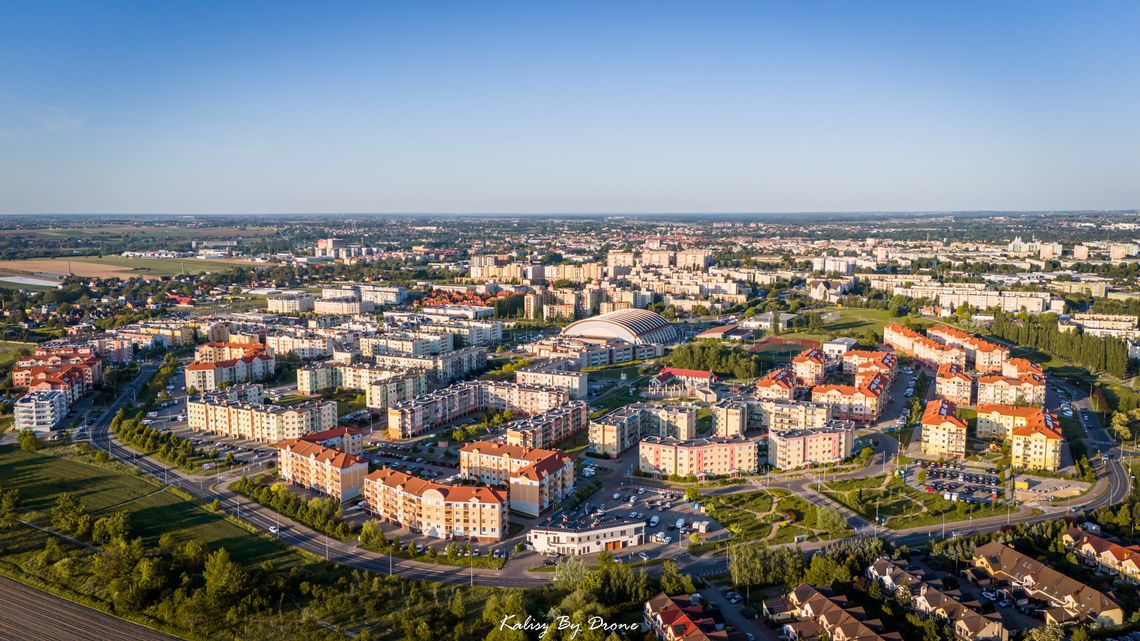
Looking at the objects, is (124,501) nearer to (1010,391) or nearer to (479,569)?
(479,569)

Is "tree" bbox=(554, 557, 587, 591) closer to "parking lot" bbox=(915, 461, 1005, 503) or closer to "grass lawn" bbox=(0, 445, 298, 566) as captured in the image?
"grass lawn" bbox=(0, 445, 298, 566)

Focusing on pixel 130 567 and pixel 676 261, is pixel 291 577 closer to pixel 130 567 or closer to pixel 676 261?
pixel 130 567

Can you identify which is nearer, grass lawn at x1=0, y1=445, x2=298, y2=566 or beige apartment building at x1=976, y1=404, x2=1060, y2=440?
grass lawn at x1=0, y1=445, x2=298, y2=566

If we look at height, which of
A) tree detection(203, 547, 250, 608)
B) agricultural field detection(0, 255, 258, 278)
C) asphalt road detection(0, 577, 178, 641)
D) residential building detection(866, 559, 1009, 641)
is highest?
agricultural field detection(0, 255, 258, 278)

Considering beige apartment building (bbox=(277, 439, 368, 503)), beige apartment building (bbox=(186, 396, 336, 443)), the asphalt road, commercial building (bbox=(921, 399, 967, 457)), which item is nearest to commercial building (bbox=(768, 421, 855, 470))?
commercial building (bbox=(921, 399, 967, 457))

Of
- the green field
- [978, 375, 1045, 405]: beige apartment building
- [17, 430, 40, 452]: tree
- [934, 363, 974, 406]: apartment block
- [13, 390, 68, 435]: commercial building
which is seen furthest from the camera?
the green field

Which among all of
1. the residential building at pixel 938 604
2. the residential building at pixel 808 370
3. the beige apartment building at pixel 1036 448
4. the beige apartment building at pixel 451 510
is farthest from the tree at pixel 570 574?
the residential building at pixel 808 370

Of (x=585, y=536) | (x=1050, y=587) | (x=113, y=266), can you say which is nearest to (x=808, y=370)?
(x=1050, y=587)
